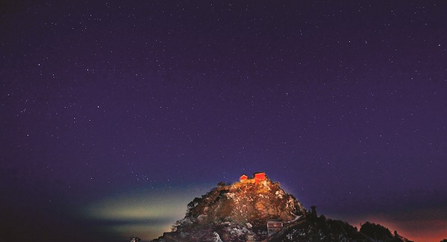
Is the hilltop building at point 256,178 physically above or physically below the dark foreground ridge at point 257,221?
above

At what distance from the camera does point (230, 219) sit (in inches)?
5271

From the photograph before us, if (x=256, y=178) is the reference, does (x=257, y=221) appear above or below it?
below

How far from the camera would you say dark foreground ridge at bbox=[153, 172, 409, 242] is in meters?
104

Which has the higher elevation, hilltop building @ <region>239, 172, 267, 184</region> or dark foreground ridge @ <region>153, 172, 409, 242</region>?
hilltop building @ <region>239, 172, 267, 184</region>

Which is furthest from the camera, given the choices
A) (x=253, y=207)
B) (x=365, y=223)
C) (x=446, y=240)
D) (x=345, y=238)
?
(x=253, y=207)

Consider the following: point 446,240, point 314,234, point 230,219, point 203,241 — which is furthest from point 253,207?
point 446,240

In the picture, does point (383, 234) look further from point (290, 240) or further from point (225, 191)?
point (225, 191)

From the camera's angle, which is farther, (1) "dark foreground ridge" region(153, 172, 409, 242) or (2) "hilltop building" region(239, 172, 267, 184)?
(2) "hilltop building" region(239, 172, 267, 184)

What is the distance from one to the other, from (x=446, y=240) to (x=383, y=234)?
18.1 m

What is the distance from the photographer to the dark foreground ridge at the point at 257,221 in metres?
104

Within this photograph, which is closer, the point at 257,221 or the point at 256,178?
the point at 257,221

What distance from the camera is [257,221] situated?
131750 mm

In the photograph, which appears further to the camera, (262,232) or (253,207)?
(253,207)

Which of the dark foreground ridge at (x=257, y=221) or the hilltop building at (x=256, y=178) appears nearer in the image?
the dark foreground ridge at (x=257, y=221)
